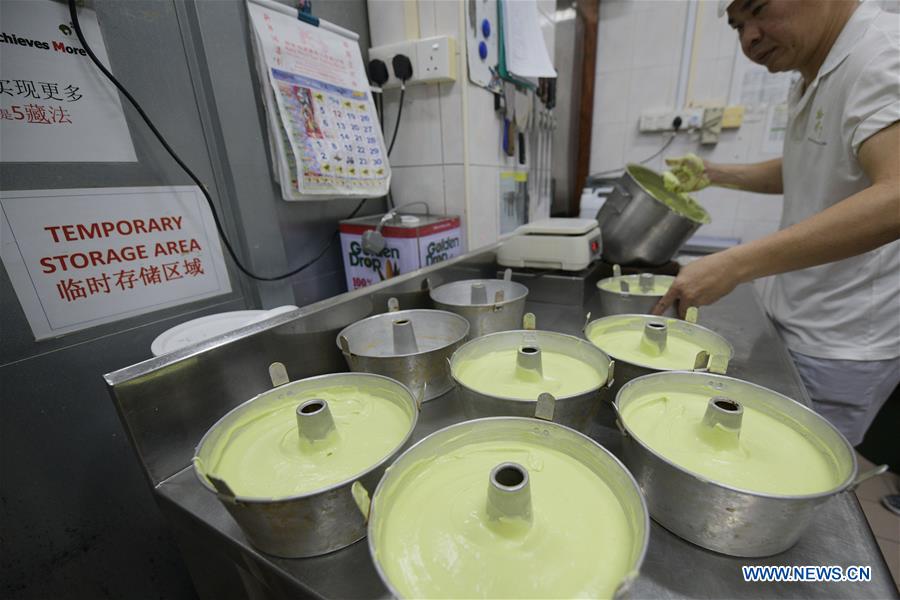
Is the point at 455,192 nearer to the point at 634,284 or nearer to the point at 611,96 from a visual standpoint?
the point at 634,284

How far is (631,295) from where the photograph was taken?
3.94 ft

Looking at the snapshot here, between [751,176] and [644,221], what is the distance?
27.1 inches

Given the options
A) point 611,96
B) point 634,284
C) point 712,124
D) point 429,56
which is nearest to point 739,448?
point 634,284

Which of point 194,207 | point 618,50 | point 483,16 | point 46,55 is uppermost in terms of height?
point 618,50

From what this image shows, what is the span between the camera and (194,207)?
130cm

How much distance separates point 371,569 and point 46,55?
143cm

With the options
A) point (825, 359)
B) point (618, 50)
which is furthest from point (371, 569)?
point (618, 50)

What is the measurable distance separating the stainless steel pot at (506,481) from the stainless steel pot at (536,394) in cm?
4

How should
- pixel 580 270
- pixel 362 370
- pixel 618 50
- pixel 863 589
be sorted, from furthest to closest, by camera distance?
pixel 618 50 → pixel 580 270 → pixel 362 370 → pixel 863 589

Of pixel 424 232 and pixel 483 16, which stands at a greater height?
pixel 483 16

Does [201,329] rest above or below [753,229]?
above

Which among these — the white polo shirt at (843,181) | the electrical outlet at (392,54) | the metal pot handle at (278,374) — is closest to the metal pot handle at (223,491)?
the metal pot handle at (278,374)

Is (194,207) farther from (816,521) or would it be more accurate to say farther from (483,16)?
(816,521)

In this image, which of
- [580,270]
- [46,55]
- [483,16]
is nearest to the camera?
[46,55]
